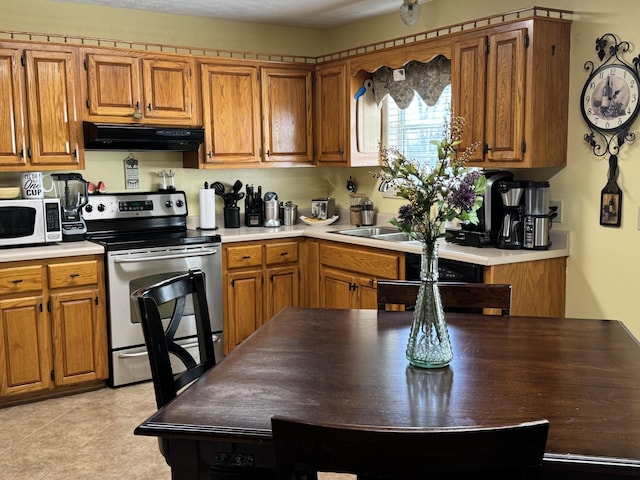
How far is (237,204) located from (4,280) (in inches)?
75.8

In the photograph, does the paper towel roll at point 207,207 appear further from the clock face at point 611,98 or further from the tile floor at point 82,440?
the clock face at point 611,98

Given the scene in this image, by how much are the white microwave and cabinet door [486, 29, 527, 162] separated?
255 centimetres

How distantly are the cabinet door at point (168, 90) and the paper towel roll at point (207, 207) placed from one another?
0.50 metres

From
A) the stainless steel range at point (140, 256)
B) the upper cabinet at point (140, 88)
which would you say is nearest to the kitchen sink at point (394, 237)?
the stainless steel range at point (140, 256)

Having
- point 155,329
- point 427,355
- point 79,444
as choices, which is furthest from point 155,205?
point 427,355

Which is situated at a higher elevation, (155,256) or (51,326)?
Result: (155,256)

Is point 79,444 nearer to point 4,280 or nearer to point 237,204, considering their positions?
point 4,280

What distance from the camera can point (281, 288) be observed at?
479 cm

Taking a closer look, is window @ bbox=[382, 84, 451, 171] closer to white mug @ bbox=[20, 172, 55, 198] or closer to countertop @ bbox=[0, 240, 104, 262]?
countertop @ bbox=[0, 240, 104, 262]

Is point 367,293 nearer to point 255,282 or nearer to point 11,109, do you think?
point 255,282

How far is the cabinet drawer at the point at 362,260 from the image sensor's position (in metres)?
4.07

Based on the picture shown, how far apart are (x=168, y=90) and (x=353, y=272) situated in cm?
172

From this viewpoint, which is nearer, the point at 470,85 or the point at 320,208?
the point at 470,85

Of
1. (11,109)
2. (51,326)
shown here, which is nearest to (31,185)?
(11,109)
